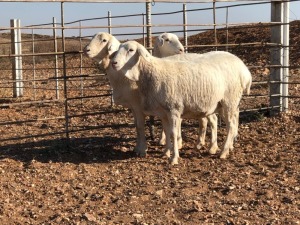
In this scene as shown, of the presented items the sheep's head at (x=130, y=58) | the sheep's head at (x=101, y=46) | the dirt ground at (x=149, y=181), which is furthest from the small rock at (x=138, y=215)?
the sheep's head at (x=101, y=46)

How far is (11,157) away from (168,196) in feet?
9.48

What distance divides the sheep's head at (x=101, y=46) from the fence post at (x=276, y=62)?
342 cm

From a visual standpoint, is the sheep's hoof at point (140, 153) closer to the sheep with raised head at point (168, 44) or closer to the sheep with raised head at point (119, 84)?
the sheep with raised head at point (119, 84)

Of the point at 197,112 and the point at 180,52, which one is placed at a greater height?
the point at 180,52

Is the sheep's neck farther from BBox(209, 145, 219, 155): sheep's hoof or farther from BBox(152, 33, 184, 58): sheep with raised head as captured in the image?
BBox(209, 145, 219, 155): sheep's hoof

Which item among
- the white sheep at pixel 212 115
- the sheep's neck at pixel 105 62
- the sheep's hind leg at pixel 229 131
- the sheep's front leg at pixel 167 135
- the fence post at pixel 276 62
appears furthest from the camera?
the fence post at pixel 276 62

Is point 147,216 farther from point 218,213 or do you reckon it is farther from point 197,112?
point 197,112

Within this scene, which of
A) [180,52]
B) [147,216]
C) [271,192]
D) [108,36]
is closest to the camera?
[147,216]

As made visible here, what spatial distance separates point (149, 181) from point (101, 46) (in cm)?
244

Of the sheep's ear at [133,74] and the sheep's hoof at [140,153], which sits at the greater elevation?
the sheep's ear at [133,74]

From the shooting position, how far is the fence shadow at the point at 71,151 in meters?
7.61

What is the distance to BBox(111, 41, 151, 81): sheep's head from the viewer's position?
698 centimetres

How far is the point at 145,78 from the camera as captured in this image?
723cm

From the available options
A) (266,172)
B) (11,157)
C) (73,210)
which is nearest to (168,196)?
(73,210)
